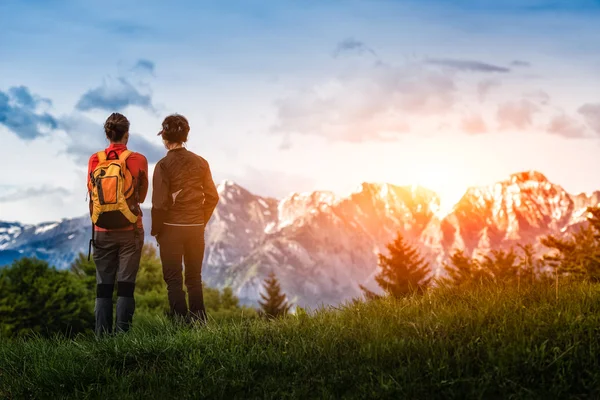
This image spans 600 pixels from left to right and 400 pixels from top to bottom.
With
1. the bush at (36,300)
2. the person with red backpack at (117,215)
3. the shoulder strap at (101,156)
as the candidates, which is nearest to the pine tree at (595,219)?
the bush at (36,300)

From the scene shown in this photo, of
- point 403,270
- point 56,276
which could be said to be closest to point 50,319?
point 56,276

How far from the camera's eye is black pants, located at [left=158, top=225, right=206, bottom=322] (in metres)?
8.64

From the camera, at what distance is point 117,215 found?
8.29 m

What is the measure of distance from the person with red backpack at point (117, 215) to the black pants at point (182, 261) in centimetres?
40

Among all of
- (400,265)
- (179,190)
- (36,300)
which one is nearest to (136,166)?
(179,190)

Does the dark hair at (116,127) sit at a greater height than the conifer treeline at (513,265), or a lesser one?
greater

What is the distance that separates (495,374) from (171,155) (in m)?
5.65

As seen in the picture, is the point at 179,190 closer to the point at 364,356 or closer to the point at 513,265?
the point at 364,356

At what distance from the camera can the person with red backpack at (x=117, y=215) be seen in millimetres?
8297

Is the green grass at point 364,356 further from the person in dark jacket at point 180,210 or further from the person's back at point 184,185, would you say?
the person's back at point 184,185

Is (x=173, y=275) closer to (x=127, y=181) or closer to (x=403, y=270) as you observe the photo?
(x=127, y=181)

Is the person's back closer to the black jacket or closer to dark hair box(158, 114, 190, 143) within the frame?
the black jacket

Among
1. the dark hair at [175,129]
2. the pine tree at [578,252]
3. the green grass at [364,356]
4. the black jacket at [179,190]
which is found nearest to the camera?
the green grass at [364,356]

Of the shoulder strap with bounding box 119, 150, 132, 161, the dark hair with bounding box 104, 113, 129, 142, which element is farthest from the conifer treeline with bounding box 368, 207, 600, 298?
the dark hair with bounding box 104, 113, 129, 142
